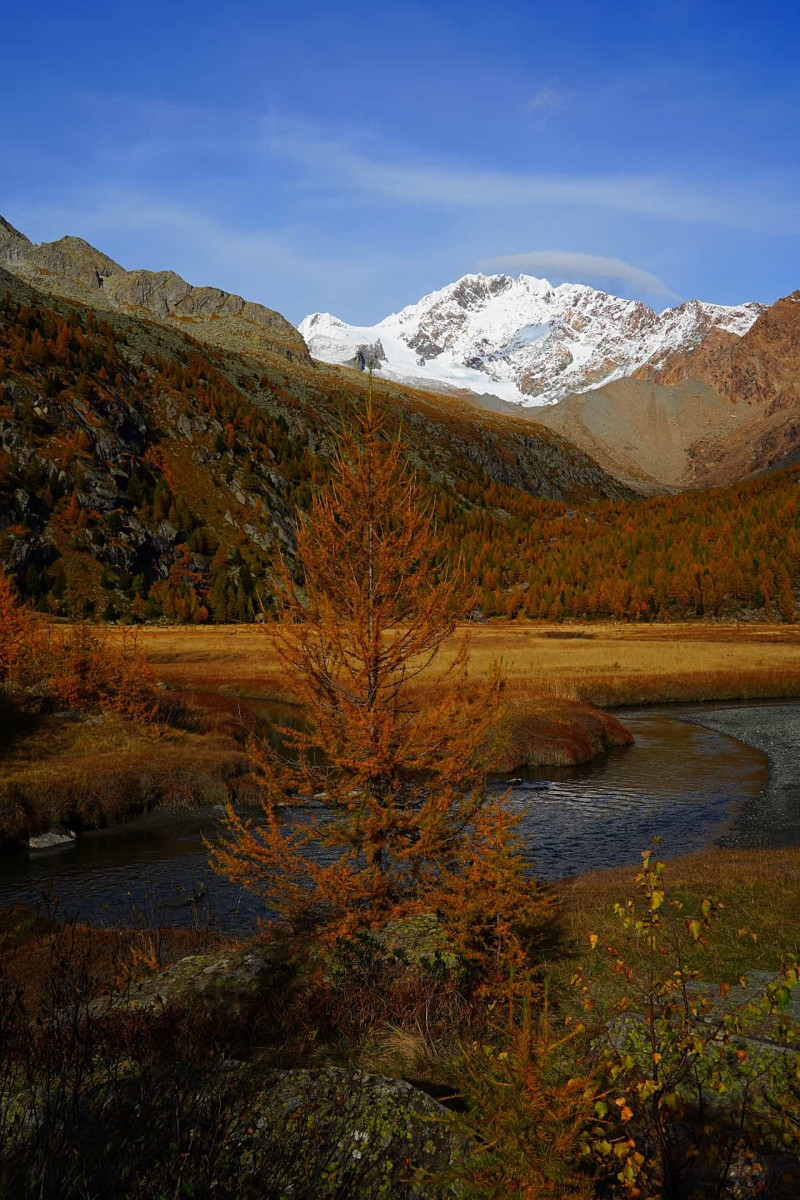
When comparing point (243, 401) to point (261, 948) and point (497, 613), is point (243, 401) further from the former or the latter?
point (261, 948)

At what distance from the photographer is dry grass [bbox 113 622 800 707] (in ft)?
166

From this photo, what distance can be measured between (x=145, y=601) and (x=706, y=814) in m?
A: 94.1

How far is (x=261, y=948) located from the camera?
955cm

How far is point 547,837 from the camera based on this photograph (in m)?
22.6

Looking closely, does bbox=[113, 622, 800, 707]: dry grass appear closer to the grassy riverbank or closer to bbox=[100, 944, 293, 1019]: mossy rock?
the grassy riverbank

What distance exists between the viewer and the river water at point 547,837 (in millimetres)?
17812

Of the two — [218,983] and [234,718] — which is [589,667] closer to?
[234,718]

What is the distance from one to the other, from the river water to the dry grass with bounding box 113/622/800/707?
1025 cm

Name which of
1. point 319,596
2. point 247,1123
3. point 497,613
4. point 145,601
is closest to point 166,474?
point 145,601

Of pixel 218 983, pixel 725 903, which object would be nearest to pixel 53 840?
pixel 218 983

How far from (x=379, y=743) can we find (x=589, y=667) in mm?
48892

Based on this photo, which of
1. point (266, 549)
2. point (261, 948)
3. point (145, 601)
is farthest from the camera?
point (266, 549)

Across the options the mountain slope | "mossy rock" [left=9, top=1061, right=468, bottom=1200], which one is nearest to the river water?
"mossy rock" [left=9, top=1061, right=468, bottom=1200]

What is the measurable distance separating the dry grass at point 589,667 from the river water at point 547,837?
1025 centimetres
